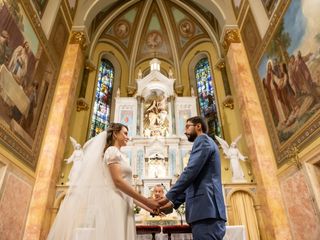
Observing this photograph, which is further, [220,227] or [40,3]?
[40,3]

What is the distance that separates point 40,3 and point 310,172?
9.23 m

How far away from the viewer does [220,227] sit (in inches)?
90.5

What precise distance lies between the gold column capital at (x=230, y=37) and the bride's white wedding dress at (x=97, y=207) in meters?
9.10

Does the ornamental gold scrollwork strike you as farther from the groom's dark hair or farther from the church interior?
the groom's dark hair

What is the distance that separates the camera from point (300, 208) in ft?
19.7

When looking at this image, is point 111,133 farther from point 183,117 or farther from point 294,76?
point 183,117

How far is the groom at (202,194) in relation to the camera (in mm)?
2269

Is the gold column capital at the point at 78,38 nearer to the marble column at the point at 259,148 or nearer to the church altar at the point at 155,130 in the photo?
the church altar at the point at 155,130

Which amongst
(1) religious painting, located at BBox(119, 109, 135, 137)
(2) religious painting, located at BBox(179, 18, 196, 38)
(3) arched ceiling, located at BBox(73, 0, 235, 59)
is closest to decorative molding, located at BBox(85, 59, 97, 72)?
(3) arched ceiling, located at BBox(73, 0, 235, 59)

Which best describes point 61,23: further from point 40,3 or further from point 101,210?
point 101,210

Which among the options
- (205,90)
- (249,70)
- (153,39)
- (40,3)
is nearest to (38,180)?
(40,3)

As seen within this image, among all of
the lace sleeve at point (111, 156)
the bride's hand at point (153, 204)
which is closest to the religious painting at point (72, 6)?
the lace sleeve at point (111, 156)

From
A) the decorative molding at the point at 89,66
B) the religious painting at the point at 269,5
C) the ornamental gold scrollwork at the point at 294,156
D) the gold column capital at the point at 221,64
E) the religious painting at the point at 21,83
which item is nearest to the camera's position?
the religious painting at the point at 21,83

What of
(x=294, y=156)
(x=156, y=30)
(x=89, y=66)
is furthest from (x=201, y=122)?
(x=156, y=30)
